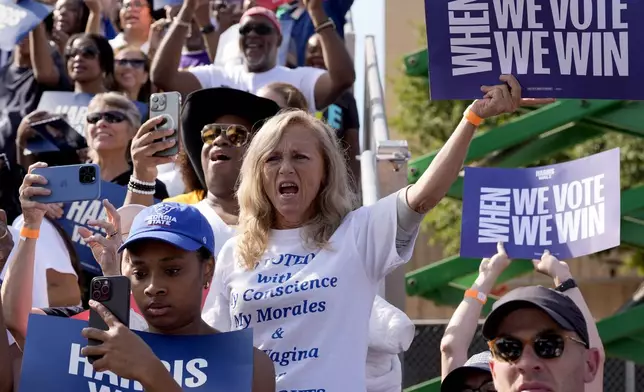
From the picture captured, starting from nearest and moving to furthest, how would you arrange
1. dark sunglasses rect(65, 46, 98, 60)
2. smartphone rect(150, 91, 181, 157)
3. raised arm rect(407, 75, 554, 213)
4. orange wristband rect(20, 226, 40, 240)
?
raised arm rect(407, 75, 554, 213), orange wristband rect(20, 226, 40, 240), smartphone rect(150, 91, 181, 157), dark sunglasses rect(65, 46, 98, 60)

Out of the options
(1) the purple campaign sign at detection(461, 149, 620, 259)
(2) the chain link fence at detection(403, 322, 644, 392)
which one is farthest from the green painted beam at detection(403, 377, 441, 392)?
(1) the purple campaign sign at detection(461, 149, 620, 259)

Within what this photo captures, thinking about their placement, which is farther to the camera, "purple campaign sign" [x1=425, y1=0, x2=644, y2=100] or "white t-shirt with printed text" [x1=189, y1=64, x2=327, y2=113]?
"white t-shirt with printed text" [x1=189, y1=64, x2=327, y2=113]

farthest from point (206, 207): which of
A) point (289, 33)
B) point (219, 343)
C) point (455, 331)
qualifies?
point (289, 33)

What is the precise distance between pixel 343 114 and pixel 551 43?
4.77 meters

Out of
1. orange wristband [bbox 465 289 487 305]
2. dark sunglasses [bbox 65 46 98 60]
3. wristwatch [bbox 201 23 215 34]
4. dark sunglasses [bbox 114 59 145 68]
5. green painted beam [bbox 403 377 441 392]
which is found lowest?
green painted beam [bbox 403 377 441 392]

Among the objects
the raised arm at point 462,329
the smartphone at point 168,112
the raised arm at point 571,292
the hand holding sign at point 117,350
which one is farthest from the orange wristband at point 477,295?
the hand holding sign at point 117,350

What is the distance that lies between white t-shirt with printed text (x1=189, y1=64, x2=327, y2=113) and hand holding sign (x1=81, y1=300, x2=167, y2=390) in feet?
16.7

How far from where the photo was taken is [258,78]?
8.92m

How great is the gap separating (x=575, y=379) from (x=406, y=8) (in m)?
31.5

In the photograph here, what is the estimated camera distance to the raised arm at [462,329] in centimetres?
568

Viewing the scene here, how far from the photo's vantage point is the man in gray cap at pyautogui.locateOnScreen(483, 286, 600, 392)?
4.04m

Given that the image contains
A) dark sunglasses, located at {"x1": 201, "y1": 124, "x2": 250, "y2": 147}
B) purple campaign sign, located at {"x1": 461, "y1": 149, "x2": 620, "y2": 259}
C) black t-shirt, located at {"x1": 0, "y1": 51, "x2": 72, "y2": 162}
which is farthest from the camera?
black t-shirt, located at {"x1": 0, "y1": 51, "x2": 72, "y2": 162}

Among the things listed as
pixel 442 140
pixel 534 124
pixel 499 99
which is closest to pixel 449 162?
pixel 499 99

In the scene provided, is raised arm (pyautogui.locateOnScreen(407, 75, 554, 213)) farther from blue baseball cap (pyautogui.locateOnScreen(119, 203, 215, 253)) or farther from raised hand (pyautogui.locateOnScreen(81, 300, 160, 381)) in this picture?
raised hand (pyautogui.locateOnScreen(81, 300, 160, 381))
